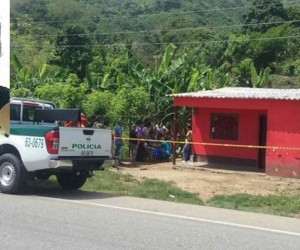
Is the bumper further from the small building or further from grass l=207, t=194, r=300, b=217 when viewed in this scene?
the small building

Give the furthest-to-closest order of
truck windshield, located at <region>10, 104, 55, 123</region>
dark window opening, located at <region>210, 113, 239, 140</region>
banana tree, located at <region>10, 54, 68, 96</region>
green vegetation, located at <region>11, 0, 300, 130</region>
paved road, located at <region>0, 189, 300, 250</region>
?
1. banana tree, located at <region>10, 54, 68, 96</region>
2. green vegetation, located at <region>11, 0, 300, 130</region>
3. dark window opening, located at <region>210, 113, 239, 140</region>
4. truck windshield, located at <region>10, 104, 55, 123</region>
5. paved road, located at <region>0, 189, 300, 250</region>

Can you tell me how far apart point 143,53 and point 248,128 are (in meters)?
41.4

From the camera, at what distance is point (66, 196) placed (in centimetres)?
1240

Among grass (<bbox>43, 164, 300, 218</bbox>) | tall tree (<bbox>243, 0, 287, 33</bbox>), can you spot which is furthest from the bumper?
tall tree (<bbox>243, 0, 287, 33</bbox>)

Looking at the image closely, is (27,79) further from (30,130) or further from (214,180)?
(30,130)

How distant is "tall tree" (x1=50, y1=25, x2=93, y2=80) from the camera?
1414 inches

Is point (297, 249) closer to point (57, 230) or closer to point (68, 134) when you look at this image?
point (57, 230)

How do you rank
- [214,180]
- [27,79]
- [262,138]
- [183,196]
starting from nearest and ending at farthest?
[183,196] → [214,180] → [262,138] → [27,79]

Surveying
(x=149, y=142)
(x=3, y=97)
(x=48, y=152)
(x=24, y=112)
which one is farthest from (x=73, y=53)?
(x=48, y=152)

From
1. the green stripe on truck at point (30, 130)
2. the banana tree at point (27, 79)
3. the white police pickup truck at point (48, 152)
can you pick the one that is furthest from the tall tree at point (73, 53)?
the green stripe on truck at point (30, 130)

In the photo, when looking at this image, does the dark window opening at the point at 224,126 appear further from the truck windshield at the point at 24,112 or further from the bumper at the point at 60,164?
the bumper at the point at 60,164

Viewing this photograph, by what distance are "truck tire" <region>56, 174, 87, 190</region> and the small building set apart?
6849 mm

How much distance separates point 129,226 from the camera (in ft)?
29.5

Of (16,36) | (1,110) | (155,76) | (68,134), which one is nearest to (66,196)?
(68,134)
